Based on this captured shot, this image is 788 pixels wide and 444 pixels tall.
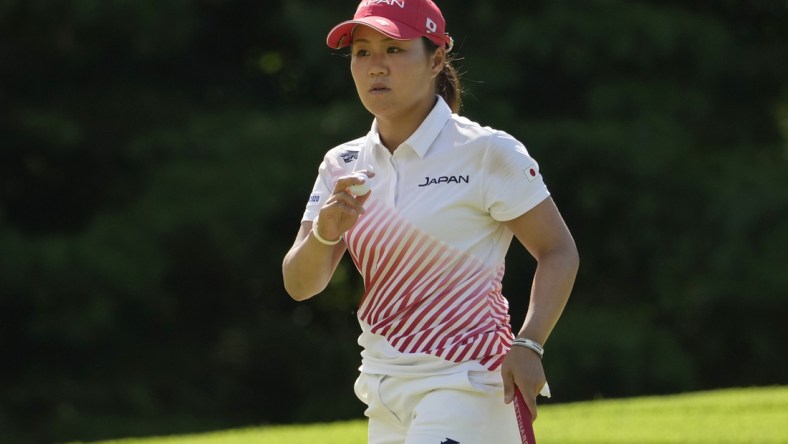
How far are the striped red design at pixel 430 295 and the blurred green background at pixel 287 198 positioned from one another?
1045 cm

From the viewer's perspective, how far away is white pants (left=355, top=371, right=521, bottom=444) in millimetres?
3250

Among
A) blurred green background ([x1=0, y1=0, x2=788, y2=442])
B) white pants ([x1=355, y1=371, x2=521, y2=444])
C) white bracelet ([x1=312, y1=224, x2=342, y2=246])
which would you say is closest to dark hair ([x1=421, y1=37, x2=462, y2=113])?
white bracelet ([x1=312, y1=224, x2=342, y2=246])

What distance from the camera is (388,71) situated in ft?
11.2

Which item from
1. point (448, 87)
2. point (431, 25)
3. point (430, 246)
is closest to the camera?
point (430, 246)

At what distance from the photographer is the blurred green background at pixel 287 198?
1412cm

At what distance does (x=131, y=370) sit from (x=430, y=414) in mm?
12039

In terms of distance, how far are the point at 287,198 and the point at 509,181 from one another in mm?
11227

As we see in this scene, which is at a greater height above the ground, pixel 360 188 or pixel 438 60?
pixel 438 60

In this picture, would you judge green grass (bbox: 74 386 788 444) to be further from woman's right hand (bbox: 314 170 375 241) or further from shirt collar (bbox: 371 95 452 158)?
woman's right hand (bbox: 314 170 375 241)

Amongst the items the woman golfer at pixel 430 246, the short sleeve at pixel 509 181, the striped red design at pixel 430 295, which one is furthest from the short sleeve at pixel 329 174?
the short sleeve at pixel 509 181

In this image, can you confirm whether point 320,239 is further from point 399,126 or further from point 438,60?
point 438,60

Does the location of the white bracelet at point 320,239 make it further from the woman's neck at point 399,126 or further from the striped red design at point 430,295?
the woman's neck at point 399,126

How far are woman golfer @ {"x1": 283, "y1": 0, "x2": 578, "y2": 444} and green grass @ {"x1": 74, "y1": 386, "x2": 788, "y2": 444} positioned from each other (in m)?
3.00

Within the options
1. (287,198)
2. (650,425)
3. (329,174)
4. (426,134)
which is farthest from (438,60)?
(287,198)
